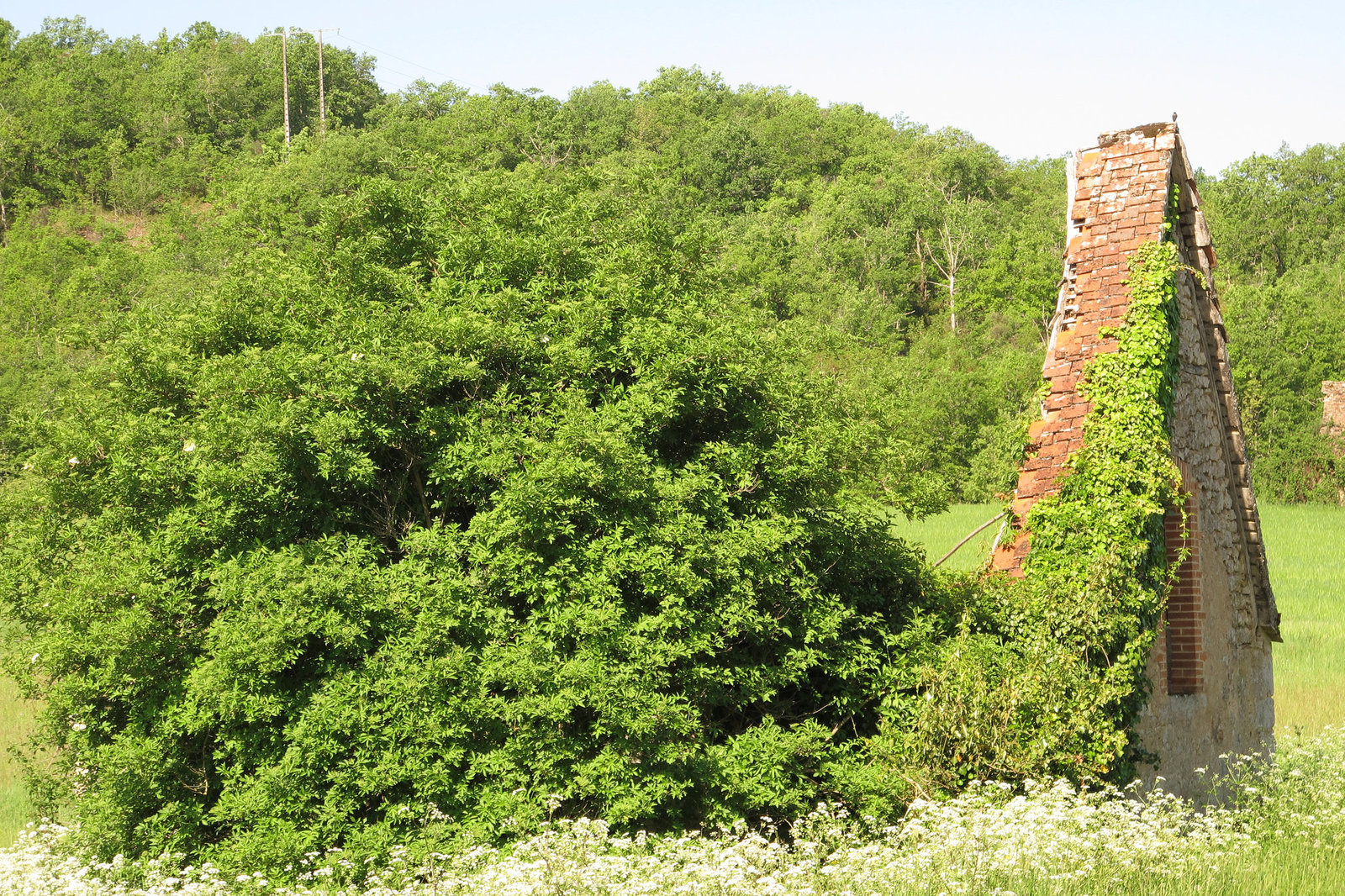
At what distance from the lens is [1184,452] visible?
11.2 m

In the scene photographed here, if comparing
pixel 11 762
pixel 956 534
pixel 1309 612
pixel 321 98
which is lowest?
pixel 11 762

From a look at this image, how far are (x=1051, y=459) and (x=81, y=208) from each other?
90.5m

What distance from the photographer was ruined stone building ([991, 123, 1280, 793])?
412 inches

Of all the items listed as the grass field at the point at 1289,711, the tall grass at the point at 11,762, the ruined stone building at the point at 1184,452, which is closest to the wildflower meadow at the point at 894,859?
the grass field at the point at 1289,711

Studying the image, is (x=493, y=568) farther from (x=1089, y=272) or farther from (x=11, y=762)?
(x=11, y=762)

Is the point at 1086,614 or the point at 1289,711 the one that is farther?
the point at 1289,711

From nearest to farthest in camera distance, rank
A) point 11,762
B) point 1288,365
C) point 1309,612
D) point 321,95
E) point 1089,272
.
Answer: point 1089,272 < point 11,762 < point 1309,612 < point 1288,365 < point 321,95

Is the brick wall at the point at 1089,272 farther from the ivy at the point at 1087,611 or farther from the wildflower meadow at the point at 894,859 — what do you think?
the wildflower meadow at the point at 894,859

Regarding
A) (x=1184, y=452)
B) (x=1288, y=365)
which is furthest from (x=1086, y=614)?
(x=1288, y=365)

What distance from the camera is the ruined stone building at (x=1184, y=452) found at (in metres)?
10.5

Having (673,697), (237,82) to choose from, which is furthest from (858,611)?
(237,82)

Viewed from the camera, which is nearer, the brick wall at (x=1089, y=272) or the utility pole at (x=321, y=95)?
the brick wall at (x=1089, y=272)

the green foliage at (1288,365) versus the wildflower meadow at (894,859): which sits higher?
the green foliage at (1288,365)

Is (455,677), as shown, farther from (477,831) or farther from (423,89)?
(423,89)
